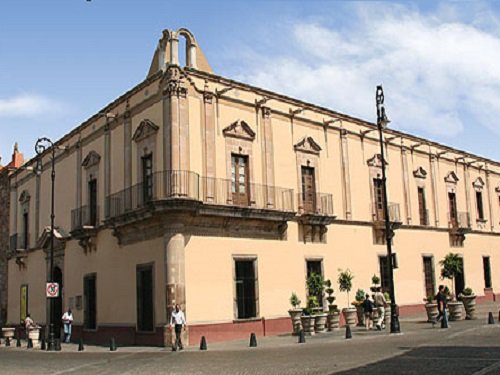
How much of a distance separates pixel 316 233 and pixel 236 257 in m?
4.38

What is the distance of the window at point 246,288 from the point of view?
21297 millimetres

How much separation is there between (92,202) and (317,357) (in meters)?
14.9

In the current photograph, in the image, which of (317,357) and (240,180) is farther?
(240,180)

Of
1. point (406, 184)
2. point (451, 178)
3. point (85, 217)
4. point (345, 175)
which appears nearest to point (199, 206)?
point (85, 217)

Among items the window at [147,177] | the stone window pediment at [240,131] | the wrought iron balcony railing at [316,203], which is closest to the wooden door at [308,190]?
the wrought iron balcony railing at [316,203]

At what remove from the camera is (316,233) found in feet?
79.8

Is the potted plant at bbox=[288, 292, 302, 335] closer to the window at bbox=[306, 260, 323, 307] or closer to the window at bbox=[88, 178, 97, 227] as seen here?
the window at bbox=[306, 260, 323, 307]

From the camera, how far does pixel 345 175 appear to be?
86.6ft

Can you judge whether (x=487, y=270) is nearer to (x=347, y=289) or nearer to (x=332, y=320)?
(x=347, y=289)

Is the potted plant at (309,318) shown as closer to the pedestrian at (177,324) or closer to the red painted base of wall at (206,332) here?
the red painted base of wall at (206,332)

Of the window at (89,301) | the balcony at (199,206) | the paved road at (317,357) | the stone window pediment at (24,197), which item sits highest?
the stone window pediment at (24,197)

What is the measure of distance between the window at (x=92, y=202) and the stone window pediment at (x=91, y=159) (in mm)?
735

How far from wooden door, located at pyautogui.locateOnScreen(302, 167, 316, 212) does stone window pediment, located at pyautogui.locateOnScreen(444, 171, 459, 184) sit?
35.3 ft

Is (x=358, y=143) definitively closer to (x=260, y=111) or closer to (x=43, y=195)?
(x=260, y=111)
